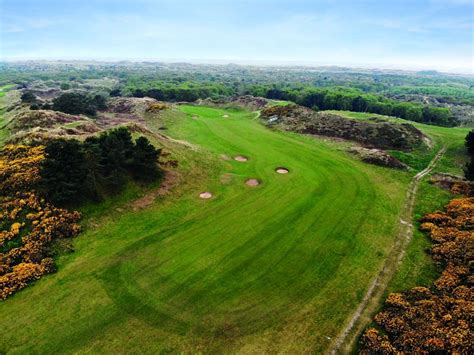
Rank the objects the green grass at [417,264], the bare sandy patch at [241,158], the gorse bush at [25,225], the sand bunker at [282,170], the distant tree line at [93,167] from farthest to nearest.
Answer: the bare sandy patch at [241,158]
the sand bunker at [282,170]
the distant tree line at [93,167]
the green grass at [417,264]
the gorse bush at [25,225]

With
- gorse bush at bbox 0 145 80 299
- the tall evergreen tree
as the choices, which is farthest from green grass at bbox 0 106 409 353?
the tall evergreen tree

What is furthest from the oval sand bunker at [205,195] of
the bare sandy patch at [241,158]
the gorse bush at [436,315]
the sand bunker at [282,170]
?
the gorse bush at [436,315]

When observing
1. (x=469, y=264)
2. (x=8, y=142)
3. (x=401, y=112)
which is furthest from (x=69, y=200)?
(x=401, y=112)

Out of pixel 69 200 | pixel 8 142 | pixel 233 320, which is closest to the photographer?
pixel 233 320

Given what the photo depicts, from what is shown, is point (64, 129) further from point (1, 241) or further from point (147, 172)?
point (1, 241)

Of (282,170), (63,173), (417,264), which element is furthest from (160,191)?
(417,264)

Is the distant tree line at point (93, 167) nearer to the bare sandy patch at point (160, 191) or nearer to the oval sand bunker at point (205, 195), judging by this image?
the bare sandy patch at point (160, 191)
